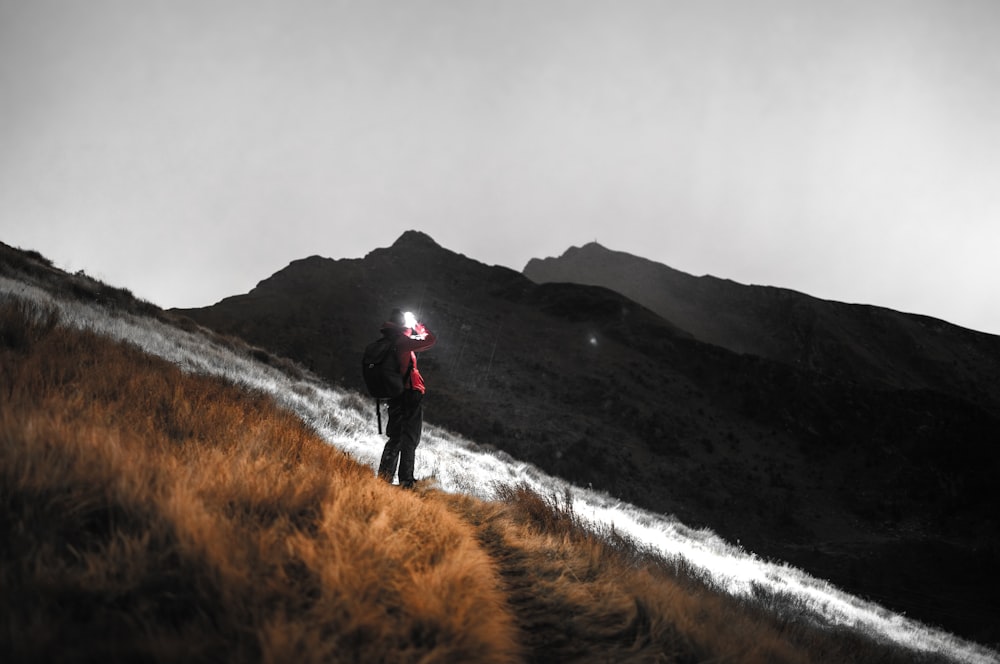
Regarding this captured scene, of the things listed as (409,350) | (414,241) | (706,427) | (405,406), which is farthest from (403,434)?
(414,241)

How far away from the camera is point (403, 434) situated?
509 centimetres

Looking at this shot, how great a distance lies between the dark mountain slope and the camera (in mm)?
53656

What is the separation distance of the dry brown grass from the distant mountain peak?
60.9 m

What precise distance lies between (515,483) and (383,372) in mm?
3708

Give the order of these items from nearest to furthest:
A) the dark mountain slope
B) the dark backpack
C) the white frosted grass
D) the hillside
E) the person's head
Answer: the dark backpack < the person's head < the white frosted grass < the hillside < the dark mountain slope

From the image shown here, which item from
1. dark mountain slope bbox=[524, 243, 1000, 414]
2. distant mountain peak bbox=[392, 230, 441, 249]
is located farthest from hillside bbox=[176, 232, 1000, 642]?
distant mountain peak bbox=[392, 230, 441, 249]

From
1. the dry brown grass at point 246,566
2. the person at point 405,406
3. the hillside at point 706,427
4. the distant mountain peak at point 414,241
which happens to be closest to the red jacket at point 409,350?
the person at point 405,406

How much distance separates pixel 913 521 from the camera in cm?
2175

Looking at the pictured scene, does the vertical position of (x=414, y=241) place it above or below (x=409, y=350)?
above

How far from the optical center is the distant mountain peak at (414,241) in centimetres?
6181

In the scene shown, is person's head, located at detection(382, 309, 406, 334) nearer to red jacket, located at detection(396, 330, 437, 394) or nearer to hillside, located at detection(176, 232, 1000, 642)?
red jacket, located at detection(396, 330, 437, 394)

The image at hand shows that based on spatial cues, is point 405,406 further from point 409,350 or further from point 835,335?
point 835,335

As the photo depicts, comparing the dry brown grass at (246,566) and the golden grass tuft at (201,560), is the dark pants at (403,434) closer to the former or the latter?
the dry brown grass at (246,566)

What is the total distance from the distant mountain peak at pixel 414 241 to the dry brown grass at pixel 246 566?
60859mm
